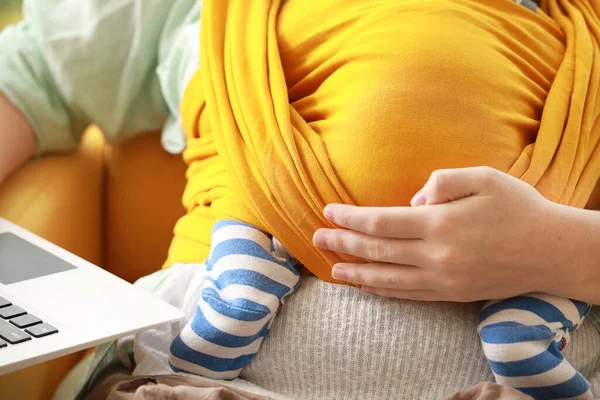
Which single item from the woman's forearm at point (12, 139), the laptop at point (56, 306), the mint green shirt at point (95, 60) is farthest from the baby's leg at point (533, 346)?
the woman's forearm at point (12, 139)

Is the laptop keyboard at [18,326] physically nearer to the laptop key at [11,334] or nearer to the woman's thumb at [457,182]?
the laptop key at [11,334]

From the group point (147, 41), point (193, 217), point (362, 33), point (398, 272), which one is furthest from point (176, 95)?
point (398, 272)

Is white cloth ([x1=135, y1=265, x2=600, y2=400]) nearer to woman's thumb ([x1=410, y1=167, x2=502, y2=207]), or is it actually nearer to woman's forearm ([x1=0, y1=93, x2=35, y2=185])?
woman's thumb ([x1=410, y1=167, x2=502, y2=207])

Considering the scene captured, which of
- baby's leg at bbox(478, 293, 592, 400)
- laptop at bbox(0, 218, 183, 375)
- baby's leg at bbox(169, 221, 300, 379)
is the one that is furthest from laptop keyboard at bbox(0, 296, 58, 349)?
baby's leg at bbox(478, 293, 592, 400)

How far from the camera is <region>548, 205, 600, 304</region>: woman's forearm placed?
0.65m

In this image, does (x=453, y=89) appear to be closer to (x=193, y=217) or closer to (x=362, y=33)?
(x=362, y=33)

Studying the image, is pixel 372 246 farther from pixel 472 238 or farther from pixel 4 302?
pixel 4 302

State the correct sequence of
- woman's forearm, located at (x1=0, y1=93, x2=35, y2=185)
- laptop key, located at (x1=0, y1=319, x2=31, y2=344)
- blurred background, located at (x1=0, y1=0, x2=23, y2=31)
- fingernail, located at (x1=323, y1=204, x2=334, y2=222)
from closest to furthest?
1. laptop key, located at (x1=0, y1=319, x2=31, y2=344)
2. fingernail, located at (x1=323, y1=204, x2=334, y2=222)
3. woman's forearm, located at (x1=0, y1=93, x2=35, y2=185)
4. blurred background, located at (x1=0, y1=0, x2=23, y2=31)

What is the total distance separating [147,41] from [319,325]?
493mm

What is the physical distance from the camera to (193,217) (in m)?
0.85

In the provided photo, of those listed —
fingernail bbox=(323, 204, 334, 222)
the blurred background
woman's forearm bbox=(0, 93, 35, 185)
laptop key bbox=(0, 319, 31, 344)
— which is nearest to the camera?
laptop key bbox=(0, 319, 31, 344)

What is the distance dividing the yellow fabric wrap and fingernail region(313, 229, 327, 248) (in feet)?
0.06

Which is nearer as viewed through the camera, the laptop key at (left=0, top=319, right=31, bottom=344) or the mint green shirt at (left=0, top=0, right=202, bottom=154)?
the laptop key at (left=0, top=319, right=31, bottom=344)

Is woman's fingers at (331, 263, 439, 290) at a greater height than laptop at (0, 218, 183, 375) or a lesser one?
lesser
